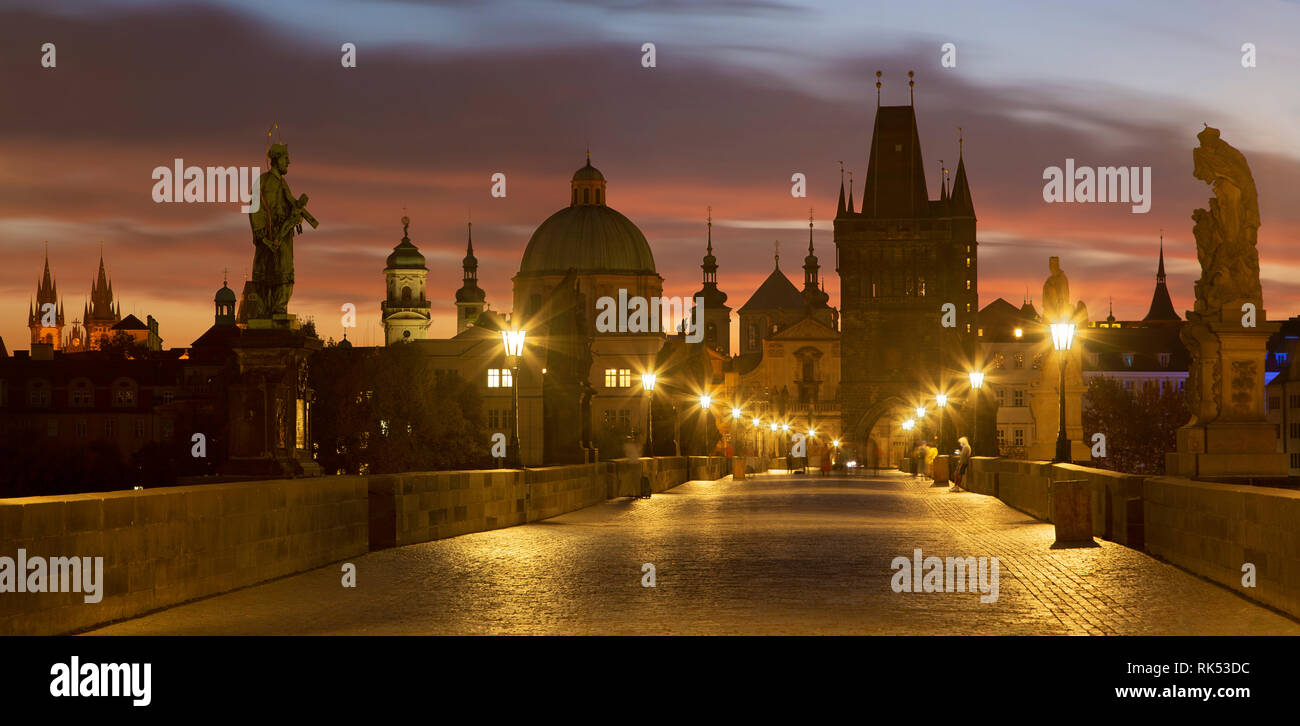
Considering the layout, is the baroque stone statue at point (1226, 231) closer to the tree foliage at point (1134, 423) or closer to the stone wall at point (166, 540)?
the stone wall at point (166, 540)

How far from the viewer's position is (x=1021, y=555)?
68.1 feet

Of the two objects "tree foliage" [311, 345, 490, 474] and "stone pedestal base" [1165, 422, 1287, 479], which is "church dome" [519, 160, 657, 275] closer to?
"tree foliage" [311, 345, 490, 474]

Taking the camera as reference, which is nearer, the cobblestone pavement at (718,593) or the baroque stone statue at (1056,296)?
the cobblestone pavement at (718,593)

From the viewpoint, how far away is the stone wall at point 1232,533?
13.7m

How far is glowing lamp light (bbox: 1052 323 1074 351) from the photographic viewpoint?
34494 mm

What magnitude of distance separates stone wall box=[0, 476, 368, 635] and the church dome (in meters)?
146

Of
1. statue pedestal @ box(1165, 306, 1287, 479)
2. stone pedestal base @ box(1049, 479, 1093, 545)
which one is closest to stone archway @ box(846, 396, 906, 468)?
stone pedestal base @ box(1049, 479, 1093, 545)

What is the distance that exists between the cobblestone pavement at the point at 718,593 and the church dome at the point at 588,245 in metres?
141

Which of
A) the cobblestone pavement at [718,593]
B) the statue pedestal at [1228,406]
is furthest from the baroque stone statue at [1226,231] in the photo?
the cobblestone pavement at [718,593]

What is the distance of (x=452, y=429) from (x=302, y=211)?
8204 cm

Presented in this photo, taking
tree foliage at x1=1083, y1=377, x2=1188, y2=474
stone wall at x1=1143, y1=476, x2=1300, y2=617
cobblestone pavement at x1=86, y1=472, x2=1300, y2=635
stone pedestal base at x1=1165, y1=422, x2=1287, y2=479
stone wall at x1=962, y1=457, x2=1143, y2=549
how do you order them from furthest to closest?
tree foliage at x1=1083, y1=377, x2=1188, y2=474 → stone wall at x1=962, y1=457, x2=1143, y2=549 → stone pedestal base at x1=1165, y1=422, x2=1287, y2=479 → stone wall at x1=1143, y1=476, x2=1300, y2=617 → cobblestone pavement at x1=86, y1=472, x2=1300, y2=635

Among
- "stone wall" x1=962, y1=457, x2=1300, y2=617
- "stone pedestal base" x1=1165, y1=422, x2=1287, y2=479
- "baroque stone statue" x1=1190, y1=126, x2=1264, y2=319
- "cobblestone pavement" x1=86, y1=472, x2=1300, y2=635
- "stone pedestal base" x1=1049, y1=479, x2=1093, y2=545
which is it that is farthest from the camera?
"stone pedestal base" x1=1049, y1=479, x2=1093, y2=545
